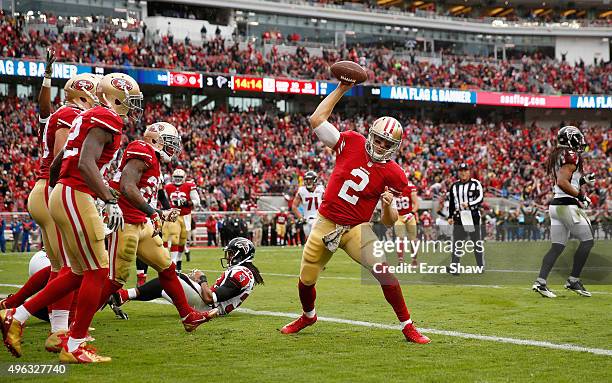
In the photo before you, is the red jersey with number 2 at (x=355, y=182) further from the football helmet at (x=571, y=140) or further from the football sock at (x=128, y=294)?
the football helmet at (x=571, y=140)

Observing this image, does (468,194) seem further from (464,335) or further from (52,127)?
(52,127)

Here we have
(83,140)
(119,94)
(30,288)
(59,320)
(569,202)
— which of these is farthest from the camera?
(569,202)

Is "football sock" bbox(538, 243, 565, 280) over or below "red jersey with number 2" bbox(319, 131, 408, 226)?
below

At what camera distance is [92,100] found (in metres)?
6.88

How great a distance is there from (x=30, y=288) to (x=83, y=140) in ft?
Answer: 6.35

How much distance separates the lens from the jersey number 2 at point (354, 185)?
22.2 ft

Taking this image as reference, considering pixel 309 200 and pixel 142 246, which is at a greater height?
pixel 142 246

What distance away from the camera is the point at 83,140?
228 inches

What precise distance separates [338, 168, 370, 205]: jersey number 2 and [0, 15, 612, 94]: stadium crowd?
88.9 feet

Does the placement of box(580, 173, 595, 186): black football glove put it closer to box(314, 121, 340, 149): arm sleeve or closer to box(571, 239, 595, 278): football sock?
box(571, 239, 595, 278): football sock

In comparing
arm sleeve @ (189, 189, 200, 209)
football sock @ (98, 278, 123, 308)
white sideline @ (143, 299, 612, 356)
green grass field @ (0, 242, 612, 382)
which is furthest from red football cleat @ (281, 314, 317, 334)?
arm sleeve @ (189, 189, 200, 209)

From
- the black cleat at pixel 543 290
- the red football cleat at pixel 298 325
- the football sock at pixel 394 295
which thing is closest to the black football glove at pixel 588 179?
the black cleat at pixel 543 290

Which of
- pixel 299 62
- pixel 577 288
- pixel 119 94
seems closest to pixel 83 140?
pixel 119 94

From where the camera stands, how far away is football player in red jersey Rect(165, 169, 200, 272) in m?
14.9
